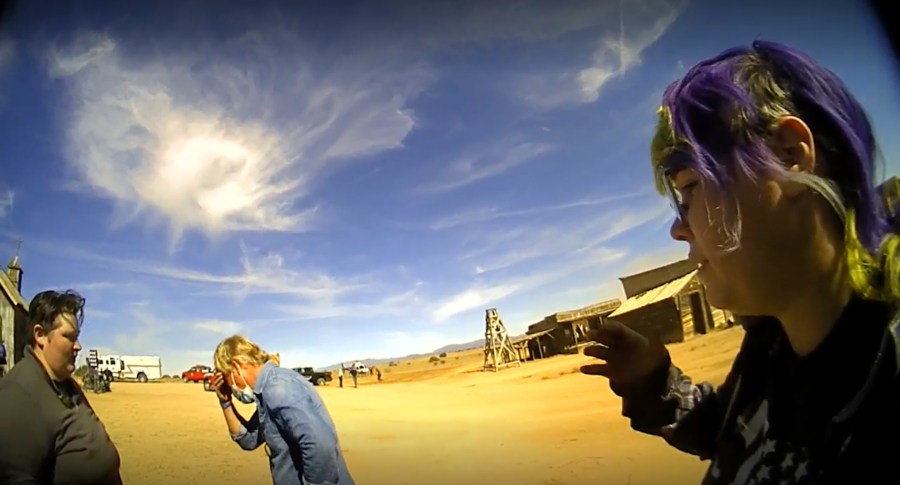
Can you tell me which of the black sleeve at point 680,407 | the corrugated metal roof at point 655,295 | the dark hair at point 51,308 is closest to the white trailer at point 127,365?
the dark hair at point 51,308

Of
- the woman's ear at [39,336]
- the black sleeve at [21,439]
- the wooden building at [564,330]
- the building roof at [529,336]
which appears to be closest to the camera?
the black sleeve at [21,439]

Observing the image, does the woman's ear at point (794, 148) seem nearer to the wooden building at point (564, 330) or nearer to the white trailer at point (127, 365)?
the wooden building at point (564, 330)

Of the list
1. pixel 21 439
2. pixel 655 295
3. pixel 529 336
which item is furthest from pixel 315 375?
pixel 655 295

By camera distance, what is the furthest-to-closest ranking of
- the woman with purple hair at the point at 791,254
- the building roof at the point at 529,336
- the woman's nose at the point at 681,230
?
the building roof at the point at 529,336
the woman's nose at the point at 681,230
the woman with purple hair at the point at 791,254

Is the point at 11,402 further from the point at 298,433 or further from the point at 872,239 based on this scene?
the point at 872,239

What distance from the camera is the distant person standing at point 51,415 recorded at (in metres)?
0.95

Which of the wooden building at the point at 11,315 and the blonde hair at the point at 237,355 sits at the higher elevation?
the wooden building at the point at 11,315

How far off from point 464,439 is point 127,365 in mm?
1536

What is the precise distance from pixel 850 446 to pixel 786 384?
87mm

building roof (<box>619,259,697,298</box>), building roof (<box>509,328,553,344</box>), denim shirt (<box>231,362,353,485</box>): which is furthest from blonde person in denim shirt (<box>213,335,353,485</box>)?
building roof (<box>509,328,553,344</box>)

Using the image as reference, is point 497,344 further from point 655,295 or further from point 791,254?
point 791,254

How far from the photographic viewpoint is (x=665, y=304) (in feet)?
6.62

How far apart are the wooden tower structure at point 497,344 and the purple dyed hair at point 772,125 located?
1.68 metres

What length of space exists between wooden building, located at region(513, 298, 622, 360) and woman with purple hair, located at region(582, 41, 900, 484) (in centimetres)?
116
